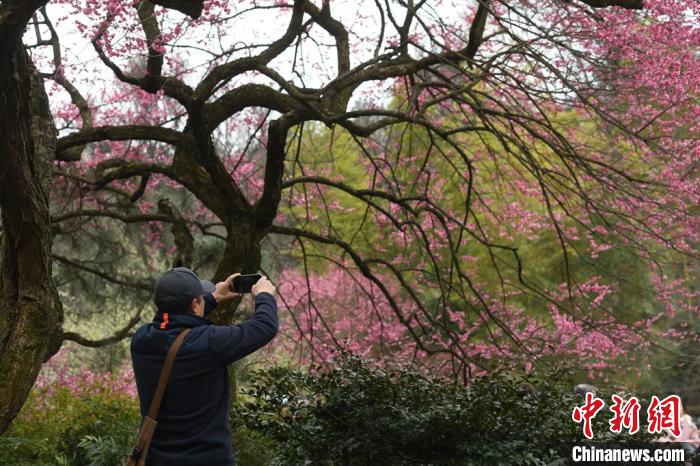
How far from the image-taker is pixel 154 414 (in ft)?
8.30

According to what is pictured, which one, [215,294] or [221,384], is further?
[215,294]

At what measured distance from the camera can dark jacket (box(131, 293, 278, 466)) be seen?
2506 millimetres

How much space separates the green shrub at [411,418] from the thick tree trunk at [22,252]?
121cm

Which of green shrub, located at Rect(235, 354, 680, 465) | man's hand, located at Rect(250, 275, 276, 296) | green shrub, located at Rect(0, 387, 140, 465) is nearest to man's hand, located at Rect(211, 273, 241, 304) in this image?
man's hand, located at Rect(250, 275, 276, 296)

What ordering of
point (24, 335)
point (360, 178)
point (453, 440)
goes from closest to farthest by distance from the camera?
point (24, 335), point (453, 440), point (360, 178)

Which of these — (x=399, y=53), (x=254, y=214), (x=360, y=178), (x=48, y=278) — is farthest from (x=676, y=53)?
(x=360, y=178)

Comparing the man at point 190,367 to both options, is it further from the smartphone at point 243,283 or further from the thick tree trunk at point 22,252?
the thick tree trunk at point 22,252

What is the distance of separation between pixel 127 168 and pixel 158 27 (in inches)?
44.2

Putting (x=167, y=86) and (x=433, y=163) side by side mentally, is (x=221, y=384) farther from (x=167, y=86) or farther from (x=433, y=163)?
(x=433, y=163)

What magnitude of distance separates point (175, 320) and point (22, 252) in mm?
1675

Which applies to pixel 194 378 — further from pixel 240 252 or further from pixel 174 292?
pixel 240 252

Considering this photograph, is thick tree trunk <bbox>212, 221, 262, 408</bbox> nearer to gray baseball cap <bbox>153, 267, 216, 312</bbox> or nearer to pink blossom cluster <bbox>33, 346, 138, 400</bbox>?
gray baseball cap <bbox>153, 267, 216, 312</bbox>

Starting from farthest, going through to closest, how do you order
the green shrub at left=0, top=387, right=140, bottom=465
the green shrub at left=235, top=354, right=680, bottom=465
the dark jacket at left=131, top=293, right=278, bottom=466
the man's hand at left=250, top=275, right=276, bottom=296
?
1. the green shrub at left=0, top=387, right=140, bottom=465
2. the green shrub at left=235, top=354, right=680, bottom=465
3. the man's hand at left=250, top=275, right=276, bottom=296
4. the dark jacket at left=131, top=293, right=278, bottom=466

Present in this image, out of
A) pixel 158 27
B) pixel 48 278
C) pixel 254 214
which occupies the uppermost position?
pixel 158 27
